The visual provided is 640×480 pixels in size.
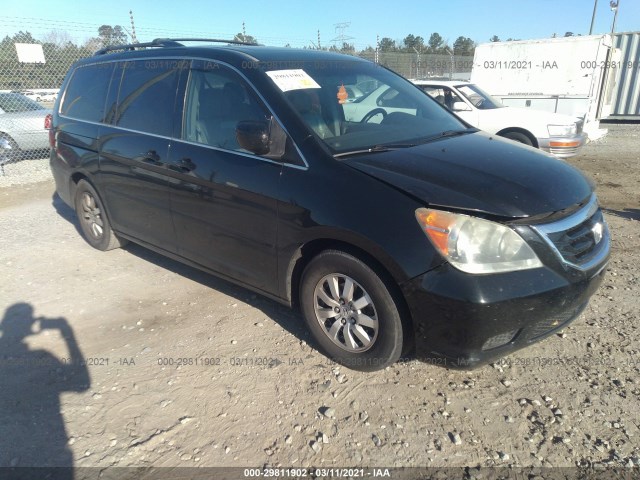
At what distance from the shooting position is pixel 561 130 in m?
7.91

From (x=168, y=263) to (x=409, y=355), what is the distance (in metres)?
2.80

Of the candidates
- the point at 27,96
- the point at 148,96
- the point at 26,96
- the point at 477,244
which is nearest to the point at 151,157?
the point at 148,96

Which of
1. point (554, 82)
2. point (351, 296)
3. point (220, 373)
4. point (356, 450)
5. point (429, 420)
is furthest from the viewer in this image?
point (554, 82)

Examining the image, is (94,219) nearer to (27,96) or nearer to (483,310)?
(483,310)

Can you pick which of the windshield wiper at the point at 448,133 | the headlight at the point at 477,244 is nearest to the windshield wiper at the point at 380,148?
the windshield wiper at the point at 448,133

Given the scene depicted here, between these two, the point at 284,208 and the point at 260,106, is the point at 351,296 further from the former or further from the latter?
the point at 260,106

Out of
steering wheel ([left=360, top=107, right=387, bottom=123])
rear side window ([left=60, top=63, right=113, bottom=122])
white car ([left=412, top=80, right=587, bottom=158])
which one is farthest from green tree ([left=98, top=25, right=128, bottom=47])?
steering wheel ([left=360, top=107, right=387, bottom=123])

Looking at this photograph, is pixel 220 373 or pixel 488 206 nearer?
pixel 488 206

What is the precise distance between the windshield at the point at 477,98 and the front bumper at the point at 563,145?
116 cm

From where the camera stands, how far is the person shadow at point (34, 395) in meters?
2.34

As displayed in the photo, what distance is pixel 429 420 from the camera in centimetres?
253

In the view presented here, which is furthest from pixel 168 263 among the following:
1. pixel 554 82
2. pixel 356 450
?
pixel 554 82

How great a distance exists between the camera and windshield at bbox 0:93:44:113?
1003 centimetres

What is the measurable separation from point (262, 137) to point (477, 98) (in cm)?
699
